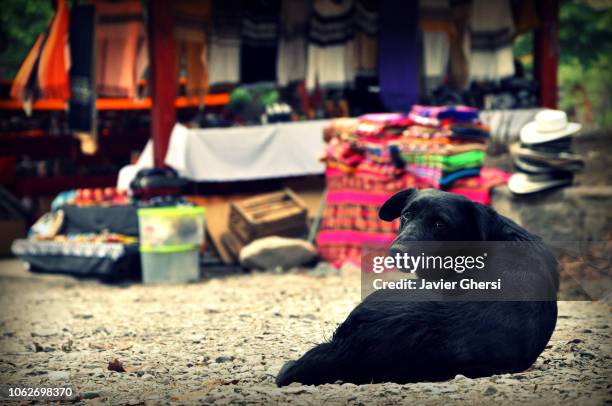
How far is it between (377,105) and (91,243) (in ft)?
15.9

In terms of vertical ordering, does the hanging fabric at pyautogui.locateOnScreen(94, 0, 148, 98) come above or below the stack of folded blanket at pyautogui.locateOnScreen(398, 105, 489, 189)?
above

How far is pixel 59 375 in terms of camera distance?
Answer: 15.8 feet

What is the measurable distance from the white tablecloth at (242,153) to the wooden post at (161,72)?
130 millimetres

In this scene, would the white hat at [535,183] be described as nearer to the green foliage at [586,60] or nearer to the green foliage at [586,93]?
the green foliage at [586,60]

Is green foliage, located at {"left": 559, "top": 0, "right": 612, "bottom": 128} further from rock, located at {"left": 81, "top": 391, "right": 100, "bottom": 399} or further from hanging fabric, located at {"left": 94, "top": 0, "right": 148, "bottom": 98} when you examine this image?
rock, located at {"left": 81, "top": 391, "right": 100, "bottom": 399}

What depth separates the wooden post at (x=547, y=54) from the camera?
12.6 meters

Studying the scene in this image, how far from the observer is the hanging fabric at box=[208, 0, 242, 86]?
452 inches

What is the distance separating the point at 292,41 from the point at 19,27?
8.10 meters

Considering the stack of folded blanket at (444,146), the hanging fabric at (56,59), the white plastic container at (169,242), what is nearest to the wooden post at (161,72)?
the hanging fabric at (56,59)

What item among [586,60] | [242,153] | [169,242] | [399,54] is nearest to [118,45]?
[242,153]

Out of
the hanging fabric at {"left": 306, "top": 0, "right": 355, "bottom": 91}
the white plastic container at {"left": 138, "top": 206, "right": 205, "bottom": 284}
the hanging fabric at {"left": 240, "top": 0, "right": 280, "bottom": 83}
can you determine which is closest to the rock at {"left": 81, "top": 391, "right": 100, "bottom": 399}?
the white plastic container at {"left": 138, "top": 206, "right": 205, "bottom": 284}

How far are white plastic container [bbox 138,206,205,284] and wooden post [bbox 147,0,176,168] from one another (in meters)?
1.83

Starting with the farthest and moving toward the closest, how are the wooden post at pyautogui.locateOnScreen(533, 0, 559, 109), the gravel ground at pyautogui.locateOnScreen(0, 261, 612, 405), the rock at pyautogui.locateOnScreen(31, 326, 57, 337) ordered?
the wooden post at pyautogui.locateOnScreen(533, 0, 559, 109)
the rock at pyautogui.locateOnScreen(31, 326, 57, 337)
the gravel ground at pyautogui.locateOnScreen(0, 261, 612, 405)

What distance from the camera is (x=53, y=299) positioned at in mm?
8156
